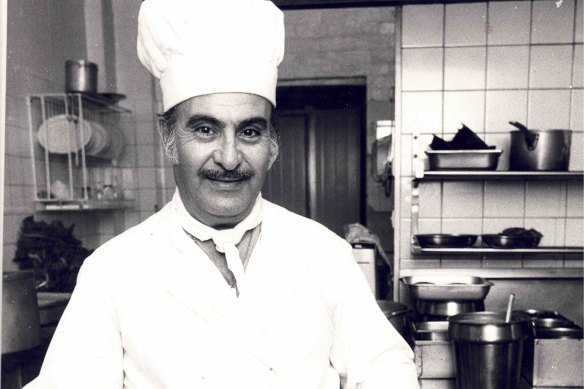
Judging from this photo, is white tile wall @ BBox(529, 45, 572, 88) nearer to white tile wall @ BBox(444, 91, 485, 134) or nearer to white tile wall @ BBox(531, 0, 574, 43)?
white tile wall @ BBox(531, 0, 574, 43)

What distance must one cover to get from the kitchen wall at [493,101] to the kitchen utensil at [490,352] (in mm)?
1090

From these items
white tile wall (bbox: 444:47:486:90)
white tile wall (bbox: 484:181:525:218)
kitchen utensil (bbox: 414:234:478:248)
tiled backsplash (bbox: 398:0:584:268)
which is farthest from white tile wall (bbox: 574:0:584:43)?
kitchen utensil (bbox: 414:234:478:248)

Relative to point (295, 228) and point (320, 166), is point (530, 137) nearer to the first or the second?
point (295, 228)

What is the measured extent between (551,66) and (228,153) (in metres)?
A: 2.66

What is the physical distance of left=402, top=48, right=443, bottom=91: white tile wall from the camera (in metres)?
3.21

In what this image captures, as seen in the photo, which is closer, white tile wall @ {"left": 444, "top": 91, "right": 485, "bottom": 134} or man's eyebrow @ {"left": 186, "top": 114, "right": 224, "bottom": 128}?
man's eyebrow @ {"left": 186, "top": 114, "right": 224, "bottom": 128}

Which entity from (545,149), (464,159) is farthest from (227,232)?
(545,149)

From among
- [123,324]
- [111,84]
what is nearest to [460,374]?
[123,324]

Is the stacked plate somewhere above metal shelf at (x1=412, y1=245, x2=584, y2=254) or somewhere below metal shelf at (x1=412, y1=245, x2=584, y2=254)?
above

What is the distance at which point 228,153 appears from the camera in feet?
3.77

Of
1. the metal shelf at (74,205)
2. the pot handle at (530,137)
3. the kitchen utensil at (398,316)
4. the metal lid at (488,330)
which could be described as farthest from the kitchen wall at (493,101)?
the metal shelf at (74,205)

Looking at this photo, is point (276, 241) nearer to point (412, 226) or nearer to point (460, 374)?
point (460, 374)

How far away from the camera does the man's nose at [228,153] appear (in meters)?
1.15

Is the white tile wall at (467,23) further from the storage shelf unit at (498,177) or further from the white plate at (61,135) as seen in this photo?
the white plate at (61,135)
